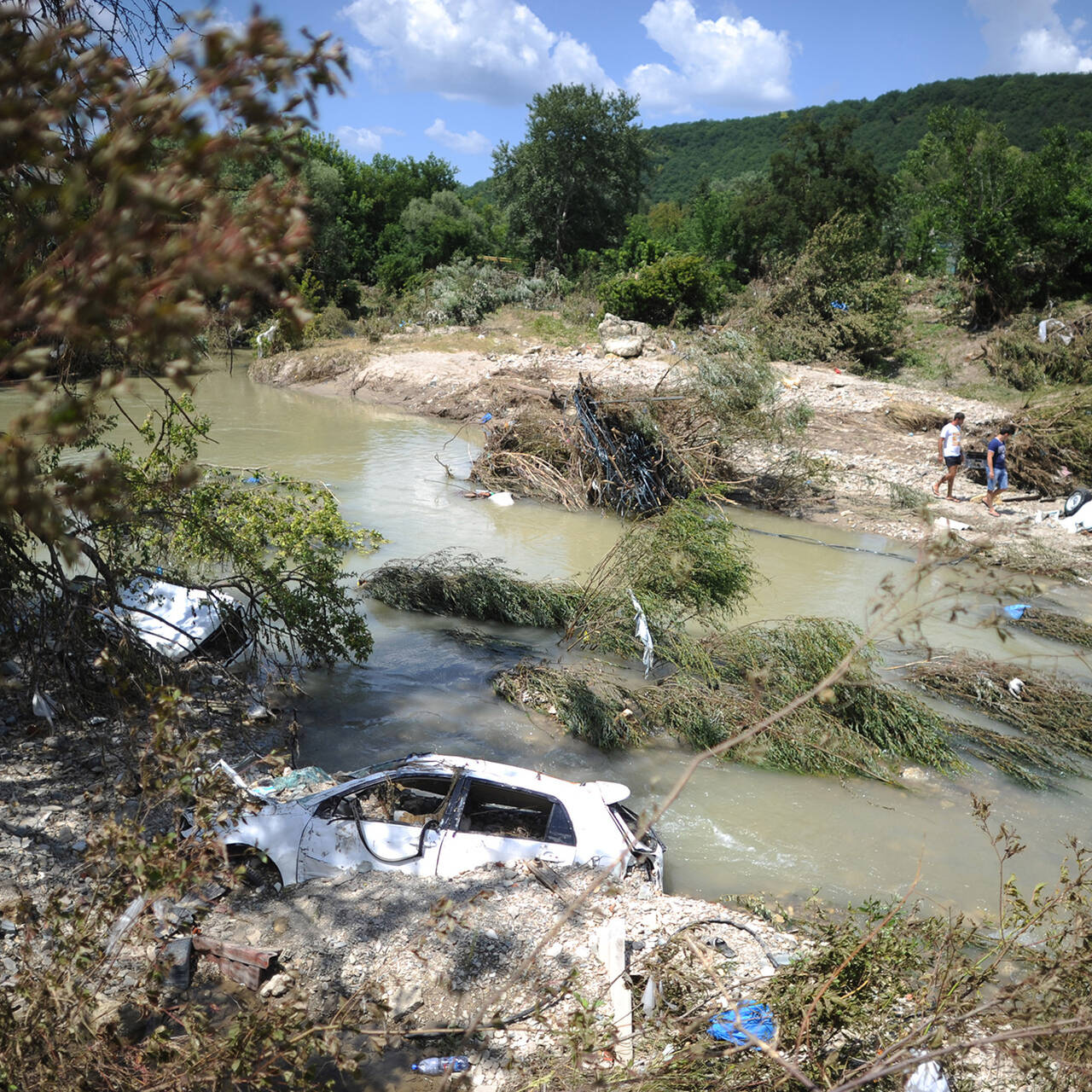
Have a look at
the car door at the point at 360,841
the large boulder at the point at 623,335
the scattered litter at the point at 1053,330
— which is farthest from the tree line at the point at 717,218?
the car door at the point at 360,841

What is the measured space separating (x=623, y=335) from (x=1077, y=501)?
629 inches

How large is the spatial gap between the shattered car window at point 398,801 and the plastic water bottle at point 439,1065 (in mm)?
1554

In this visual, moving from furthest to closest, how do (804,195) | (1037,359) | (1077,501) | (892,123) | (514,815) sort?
1. (892,123)
2. (804,195)
3. (1037,359)
4. (1077,501)
5. (514,815)

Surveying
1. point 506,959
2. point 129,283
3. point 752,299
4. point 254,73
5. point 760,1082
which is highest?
point 752,299

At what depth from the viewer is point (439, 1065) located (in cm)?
445

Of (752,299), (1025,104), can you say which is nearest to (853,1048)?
(752,299)

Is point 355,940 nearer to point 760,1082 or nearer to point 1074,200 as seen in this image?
point 760,1082

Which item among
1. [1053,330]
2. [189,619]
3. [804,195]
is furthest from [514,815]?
[804,195]

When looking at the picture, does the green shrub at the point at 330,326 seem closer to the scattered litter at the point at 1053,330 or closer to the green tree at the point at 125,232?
the scattered litter at the point at 1053,330

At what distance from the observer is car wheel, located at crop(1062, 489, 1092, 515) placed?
1630 cm

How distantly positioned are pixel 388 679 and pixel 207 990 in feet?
17.0

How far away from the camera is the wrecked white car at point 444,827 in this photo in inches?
223

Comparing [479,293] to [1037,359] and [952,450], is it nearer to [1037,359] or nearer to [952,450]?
[1037,359]

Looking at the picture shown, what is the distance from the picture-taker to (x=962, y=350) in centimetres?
2611
